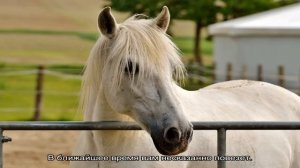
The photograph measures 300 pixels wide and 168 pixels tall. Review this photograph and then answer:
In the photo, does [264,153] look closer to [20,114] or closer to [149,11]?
[20,114]

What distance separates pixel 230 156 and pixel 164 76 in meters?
0.94

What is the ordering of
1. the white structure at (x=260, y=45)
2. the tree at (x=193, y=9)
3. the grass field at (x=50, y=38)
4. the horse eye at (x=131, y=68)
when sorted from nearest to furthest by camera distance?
the horse eye at (x=131, y=68) → the white structure at (x=260, y=45) → the tree at (x=193, y=9) → the grass field at (x=50, y=38)

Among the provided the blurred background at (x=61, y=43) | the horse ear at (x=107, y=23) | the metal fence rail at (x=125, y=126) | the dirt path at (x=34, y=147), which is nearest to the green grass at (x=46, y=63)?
the blurred background at (x=61, y=43)

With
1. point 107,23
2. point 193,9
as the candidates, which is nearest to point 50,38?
point 193,9

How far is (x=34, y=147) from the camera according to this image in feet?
40.2

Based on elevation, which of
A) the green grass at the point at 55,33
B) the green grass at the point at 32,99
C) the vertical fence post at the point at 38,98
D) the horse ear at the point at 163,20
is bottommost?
the green grass at the point at 55,33

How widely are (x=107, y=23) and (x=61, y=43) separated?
52.8 meters

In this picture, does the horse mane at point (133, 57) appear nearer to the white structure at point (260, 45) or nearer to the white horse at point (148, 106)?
the white horse at point (148, 106)

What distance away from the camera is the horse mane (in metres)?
4.24

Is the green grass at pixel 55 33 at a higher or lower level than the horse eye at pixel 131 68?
lower

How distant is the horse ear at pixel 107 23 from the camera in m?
4.32

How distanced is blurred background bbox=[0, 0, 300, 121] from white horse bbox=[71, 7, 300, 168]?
12.0 m

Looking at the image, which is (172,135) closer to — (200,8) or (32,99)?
(32,99)

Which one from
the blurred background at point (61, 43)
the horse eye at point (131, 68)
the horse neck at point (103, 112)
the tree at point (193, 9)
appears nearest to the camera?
the horse eye at point (131, 68)
